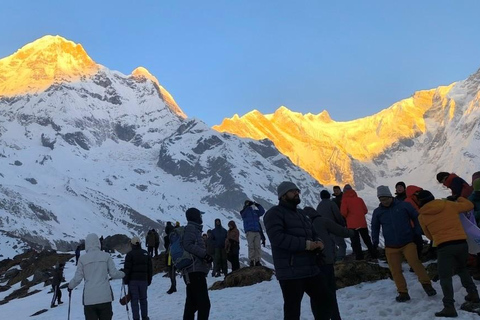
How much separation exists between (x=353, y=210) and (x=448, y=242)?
5994 mm

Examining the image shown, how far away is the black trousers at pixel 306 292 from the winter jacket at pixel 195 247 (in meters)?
2.75

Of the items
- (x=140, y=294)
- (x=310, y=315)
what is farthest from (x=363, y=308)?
(x=140, y=294)

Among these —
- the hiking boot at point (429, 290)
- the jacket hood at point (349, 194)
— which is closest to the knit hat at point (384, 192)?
the hiking boot at point (429, 290)

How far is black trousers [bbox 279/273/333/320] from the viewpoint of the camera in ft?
25.7

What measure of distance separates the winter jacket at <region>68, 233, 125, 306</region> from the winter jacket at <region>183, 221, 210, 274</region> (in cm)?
153

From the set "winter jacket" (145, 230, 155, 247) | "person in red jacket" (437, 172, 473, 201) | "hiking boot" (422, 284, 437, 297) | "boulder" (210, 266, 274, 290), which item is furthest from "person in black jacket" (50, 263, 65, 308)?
"person in red jacket" (437, 172, 473, 201)

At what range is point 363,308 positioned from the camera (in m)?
11.3

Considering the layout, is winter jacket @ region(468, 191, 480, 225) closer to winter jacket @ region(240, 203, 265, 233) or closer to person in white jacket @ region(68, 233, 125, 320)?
person in white jacket @ region(68, 233, 125, 320)

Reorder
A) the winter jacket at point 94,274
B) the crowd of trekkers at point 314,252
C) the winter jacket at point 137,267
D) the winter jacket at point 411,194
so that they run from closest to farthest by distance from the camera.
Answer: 1. the crowd of trekkers at point 314,252
2. the winter jacket at point 94,274
3. the winter jacket at point 137,267
4. the winter jacket at point 411,194

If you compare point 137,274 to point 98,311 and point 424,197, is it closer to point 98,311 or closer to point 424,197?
point 98,311

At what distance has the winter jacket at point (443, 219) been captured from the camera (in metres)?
9.59

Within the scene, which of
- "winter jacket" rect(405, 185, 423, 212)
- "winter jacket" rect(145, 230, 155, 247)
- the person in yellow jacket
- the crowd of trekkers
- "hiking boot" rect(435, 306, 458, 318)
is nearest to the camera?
the crowd of trekkers

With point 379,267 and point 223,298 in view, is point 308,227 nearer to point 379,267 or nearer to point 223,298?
point 379,267

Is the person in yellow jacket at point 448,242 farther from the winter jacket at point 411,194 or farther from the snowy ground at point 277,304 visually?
the winter jacket at point 411,194
